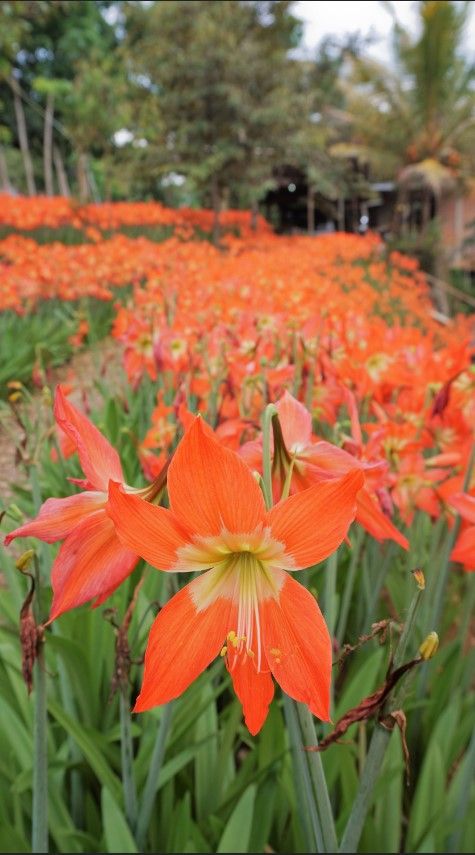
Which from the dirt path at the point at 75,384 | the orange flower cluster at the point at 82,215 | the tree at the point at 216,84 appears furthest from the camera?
the orange flower cluster at the point at 82,215

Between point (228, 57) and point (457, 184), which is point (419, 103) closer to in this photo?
point (457, 184)

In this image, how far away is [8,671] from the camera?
153 cm

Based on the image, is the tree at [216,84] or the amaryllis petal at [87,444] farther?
the tree at [216,84]

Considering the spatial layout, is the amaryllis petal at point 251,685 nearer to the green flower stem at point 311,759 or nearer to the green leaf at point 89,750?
the green flower stem at point 311,759

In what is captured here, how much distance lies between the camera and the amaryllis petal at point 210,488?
1.74ft

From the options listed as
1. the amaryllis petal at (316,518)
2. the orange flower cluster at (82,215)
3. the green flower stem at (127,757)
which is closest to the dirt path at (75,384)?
the green flower stem at (127,757)

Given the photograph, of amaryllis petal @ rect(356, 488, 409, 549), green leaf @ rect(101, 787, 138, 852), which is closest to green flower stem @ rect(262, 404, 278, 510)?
amaryllis petal @ rect(356, 488, 409, 549)

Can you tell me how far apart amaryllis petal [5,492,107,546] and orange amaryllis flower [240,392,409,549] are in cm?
20

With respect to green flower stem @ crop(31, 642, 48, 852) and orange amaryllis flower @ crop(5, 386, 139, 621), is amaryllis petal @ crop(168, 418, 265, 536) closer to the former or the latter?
orange amaryllis flower @ crop(5, 386, 139, 621)

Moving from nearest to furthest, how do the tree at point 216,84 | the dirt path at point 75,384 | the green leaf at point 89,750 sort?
the green leaf at point 89,750 < the dirt path at point 75,384 < the tree at point 216,84

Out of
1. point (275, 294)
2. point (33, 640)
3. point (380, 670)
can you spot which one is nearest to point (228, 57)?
point (275, 294)

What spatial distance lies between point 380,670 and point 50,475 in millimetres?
1465

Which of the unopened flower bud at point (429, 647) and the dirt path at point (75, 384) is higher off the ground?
the unopened flower bud at point (429, 647)

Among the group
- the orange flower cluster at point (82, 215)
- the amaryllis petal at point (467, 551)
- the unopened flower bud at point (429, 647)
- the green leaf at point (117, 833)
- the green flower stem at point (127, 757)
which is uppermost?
the orange flower cluster at point (82, 215)
